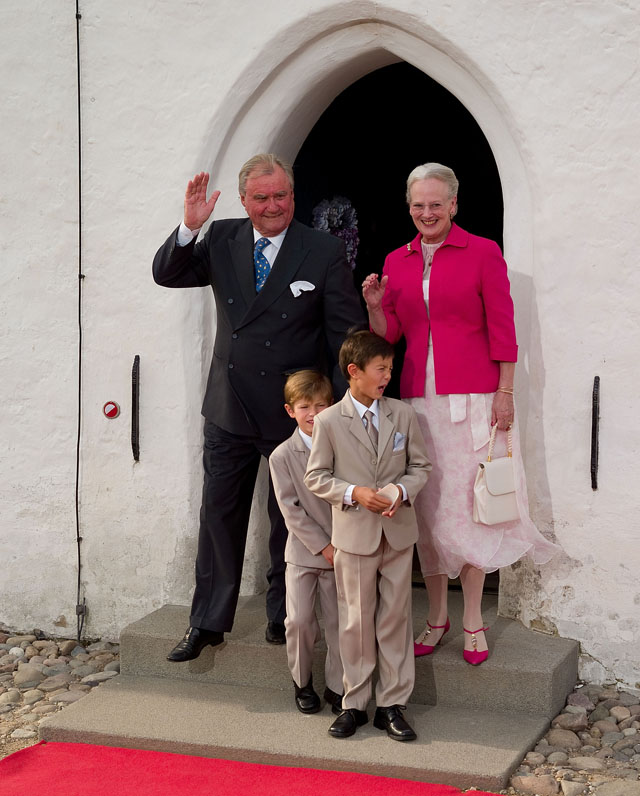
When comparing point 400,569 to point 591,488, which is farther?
point 591,488

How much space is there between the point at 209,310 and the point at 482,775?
8.57 feet

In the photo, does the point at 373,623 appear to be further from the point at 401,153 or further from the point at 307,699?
the point at 401,153

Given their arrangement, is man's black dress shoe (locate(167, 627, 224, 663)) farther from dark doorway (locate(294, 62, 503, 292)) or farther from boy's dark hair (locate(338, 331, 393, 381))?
dark doorway (locate(294, 62, 503, 292))

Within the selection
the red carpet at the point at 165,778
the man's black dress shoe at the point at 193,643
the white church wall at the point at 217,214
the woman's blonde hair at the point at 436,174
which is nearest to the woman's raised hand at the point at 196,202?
the woman's blonde hair at the point at 436,174

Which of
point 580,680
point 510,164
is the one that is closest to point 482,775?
point 580,680

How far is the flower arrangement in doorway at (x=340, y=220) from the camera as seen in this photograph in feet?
20.1

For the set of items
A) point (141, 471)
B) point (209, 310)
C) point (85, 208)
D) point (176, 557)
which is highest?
point (85, 208)

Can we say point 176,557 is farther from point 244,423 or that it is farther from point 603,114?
point 603,114

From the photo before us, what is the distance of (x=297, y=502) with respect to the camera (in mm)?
4160

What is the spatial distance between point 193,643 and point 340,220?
2789 millimetres

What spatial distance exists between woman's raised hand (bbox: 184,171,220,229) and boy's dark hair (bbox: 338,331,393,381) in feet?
2.73

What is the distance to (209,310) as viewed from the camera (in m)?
5.28

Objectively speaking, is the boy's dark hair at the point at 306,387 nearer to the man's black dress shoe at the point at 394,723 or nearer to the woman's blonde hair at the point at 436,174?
the woman's blonde hair at the point at 436,174

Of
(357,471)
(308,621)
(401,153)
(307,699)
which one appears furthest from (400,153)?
(307,699)
